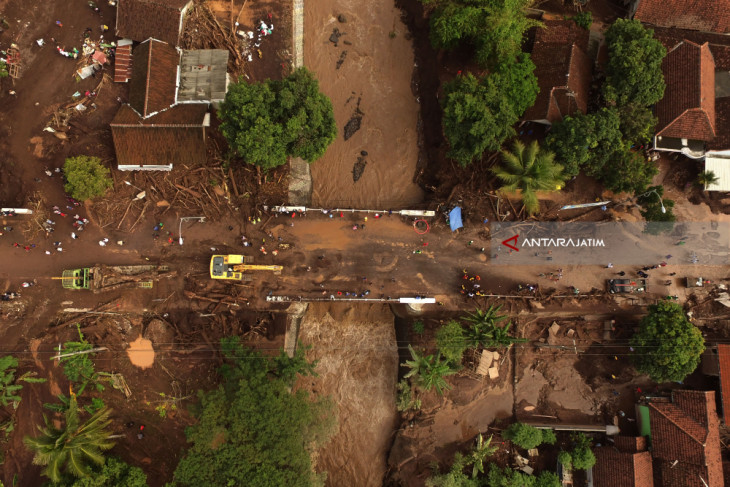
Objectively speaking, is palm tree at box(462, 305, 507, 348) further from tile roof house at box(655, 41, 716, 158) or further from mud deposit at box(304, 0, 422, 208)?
tile roof house at box(655, 41, 716, 158)

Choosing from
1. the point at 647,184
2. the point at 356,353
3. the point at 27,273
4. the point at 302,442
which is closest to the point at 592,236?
the point at 647,184

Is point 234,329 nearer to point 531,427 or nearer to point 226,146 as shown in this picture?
point 226,146

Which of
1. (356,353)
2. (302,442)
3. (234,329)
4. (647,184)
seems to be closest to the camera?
(302,442)

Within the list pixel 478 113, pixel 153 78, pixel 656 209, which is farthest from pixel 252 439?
pixel 656 209

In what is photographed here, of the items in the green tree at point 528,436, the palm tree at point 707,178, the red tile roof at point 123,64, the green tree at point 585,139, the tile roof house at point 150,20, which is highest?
the tile roof house at point 150,20

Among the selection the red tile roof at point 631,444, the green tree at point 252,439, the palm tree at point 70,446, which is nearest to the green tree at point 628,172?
the red tile roof at point 631,444

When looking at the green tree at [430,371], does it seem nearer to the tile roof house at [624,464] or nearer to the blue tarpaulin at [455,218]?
the blue tarpaulin at [455,218]
